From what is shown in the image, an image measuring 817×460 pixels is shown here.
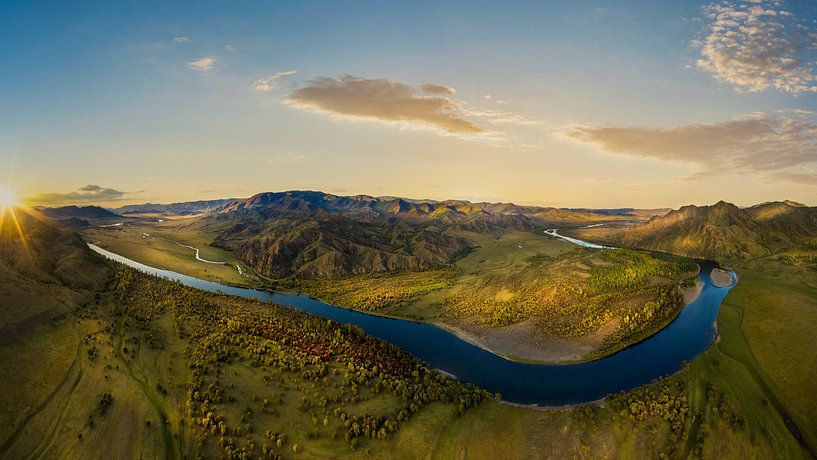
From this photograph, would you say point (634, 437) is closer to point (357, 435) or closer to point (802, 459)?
point (802, 459)

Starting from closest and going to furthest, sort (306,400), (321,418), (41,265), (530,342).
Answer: (321,418)
(306,400)
(530,342)
(41,265)

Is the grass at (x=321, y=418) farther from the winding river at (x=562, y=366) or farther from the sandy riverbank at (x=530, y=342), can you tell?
the sandy riverbank at (x=530, y=342)

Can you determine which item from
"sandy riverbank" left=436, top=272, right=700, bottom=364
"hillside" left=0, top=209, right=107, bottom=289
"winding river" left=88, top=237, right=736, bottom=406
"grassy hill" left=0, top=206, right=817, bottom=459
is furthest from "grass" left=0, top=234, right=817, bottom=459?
"sandy riverbank" left=436, top=272, right=700, bottom=364

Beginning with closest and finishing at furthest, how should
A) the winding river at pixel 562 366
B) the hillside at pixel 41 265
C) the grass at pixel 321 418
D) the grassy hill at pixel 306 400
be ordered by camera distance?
the grass at pixel 321 418, the grassy hill at pixel 306 400, the winding river at pixel 562 366, the hillside at pixel 41 265

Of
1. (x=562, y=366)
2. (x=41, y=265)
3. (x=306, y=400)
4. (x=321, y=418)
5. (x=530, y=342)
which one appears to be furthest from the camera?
(x=41, y=265)

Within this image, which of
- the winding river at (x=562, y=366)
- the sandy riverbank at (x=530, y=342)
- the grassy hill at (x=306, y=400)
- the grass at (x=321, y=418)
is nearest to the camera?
the grass at (x=321, y=418)

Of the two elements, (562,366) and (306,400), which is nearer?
(306,400)

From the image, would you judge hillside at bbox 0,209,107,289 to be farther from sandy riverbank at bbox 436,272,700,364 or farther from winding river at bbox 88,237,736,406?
sandy riverbank at bbox 436,272,700,364

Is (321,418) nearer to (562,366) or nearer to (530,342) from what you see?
(562,366)

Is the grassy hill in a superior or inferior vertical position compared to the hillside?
inferior

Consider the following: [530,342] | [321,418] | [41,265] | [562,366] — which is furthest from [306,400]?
[41,265]

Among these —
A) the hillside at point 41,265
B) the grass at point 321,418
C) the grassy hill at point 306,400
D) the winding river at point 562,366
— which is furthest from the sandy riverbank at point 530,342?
the hillside at point 41,265
